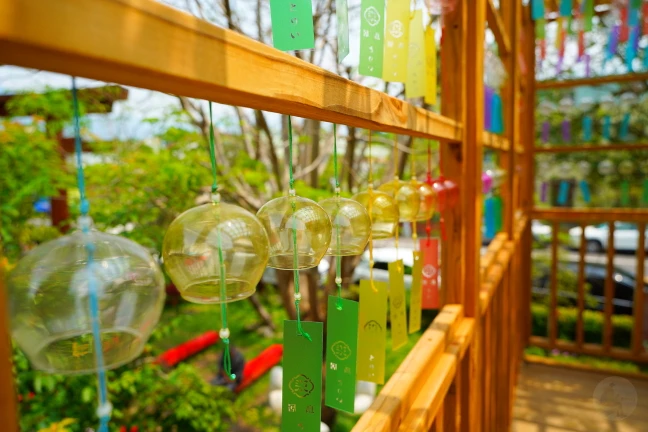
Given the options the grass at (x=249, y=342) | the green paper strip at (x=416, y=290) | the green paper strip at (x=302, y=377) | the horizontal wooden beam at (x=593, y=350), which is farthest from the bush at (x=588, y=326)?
the green paper strip at (x=302, y=377)

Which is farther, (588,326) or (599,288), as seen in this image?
(599,288)

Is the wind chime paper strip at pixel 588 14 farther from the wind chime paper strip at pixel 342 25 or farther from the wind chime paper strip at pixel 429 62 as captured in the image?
the wind chime paper strip at pixel 342 25

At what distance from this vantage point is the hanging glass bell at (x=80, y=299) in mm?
336

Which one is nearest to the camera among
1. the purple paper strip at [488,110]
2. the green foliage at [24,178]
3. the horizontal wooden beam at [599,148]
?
the purple paper strip at [488,110]

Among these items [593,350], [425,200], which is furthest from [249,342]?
[425,200]

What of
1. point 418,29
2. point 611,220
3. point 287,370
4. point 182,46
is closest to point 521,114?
point 611,220

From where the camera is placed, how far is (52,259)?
1.14 ft

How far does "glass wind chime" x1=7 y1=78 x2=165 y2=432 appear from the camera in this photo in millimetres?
336

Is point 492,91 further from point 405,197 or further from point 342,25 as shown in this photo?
point 342,25

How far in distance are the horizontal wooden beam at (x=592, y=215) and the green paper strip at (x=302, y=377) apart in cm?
295

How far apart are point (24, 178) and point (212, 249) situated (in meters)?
2.02

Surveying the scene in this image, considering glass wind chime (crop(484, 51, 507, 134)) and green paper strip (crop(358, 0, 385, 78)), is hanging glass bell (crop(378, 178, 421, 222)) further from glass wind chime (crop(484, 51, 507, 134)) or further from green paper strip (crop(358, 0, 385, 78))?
glass wind chime (crop(484, 51, 507, 134))

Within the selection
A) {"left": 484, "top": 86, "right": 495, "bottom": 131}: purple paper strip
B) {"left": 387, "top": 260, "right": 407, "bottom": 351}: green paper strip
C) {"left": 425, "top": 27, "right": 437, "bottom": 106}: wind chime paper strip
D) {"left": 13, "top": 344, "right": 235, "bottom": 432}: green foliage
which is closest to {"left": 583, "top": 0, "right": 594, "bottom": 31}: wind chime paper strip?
{"left": 484, "top": 86, "right": 495, "bottom": 131}: purple paper strip

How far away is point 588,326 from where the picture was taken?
14.4 feet
